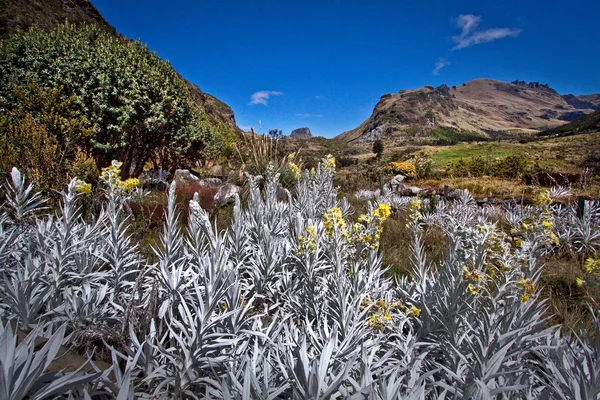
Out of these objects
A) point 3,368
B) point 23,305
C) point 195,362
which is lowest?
point 195,362

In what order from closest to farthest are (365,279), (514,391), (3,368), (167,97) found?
(3,368) < (514,391) < (365,279) < (167,97)

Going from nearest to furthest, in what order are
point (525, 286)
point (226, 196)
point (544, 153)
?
point (525, 286) → point (226, 196) → point (544, 153)

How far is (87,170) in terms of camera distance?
15.7 feet

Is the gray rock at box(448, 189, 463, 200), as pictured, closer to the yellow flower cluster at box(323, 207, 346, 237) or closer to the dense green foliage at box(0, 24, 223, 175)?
the yellow flower cluster at box(323, 207, 346, 237)

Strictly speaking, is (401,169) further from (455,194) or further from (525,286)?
(525,286)

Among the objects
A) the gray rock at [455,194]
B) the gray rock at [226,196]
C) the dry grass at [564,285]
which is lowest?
the dry grass at [564,285]

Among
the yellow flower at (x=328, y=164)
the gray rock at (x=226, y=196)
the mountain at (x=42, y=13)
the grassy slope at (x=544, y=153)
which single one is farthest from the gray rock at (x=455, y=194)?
the mountain at (x=42, y=13)

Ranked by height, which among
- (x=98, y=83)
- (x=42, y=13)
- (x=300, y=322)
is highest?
(x=42, y=13)

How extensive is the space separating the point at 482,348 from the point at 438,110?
226 m

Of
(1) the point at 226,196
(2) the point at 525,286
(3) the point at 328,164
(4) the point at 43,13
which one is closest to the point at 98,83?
(1) the point at 226,196

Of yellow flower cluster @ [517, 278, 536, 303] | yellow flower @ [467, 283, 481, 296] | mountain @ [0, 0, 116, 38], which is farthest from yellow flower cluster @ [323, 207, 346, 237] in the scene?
mountain @ [0, 0, 116, 38]

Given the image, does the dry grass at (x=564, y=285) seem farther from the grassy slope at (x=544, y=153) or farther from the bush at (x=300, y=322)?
the grassy slope at (x=544, y=153)

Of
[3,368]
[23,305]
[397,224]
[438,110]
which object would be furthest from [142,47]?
[438,110]

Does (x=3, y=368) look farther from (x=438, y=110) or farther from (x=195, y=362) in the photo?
(x=438, y=110)
